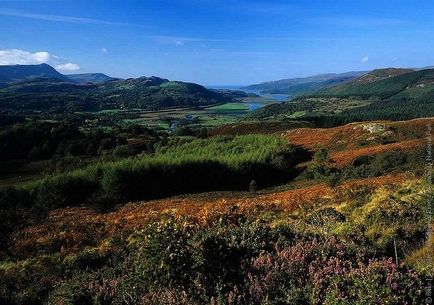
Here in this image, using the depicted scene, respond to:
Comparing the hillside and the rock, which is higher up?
the hillside

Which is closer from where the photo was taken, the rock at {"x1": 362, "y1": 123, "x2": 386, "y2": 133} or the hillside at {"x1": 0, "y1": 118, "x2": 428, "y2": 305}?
the hillside at {"x1": 0, "y1": 118, "x2": 428, "y2": 305}

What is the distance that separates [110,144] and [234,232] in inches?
4301

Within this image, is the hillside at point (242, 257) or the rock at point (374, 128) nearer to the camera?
the hillside at point (242, 257)

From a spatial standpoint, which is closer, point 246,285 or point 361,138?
point 246,285

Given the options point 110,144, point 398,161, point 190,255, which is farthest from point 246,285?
point 110,144

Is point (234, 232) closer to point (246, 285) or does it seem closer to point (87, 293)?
point (246, 285)

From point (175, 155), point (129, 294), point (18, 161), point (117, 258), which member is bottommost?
point (18, 161)

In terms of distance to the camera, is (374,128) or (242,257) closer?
(242,257)

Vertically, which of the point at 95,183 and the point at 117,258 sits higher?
the point at 117,258

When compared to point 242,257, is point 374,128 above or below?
below

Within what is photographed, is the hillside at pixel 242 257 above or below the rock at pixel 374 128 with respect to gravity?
above

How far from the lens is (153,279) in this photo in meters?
7.77

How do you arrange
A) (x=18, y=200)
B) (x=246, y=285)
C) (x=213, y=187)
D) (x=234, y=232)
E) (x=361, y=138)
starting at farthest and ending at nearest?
(x=361, y=138) → (x=213, y=187) → (x=18, y=200) → (x=234, y=232) → (x=246, y=285)

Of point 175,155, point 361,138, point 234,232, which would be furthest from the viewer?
point 175,155
